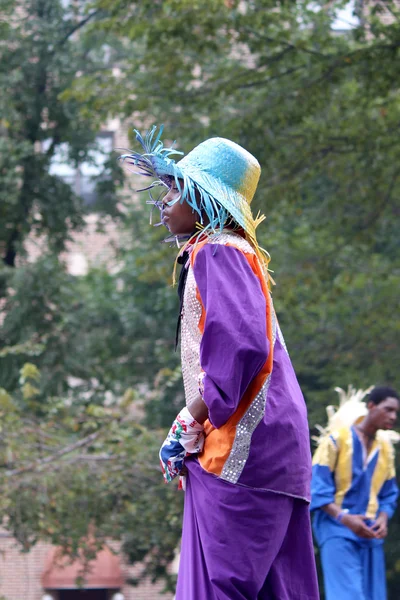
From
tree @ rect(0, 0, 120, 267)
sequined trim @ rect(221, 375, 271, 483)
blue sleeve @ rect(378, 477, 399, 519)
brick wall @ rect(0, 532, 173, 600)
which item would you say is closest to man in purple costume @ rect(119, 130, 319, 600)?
sequined trim @ rect(221, 375, 271, 483)

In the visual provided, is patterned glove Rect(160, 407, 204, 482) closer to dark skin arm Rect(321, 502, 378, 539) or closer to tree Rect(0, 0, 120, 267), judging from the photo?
dark skin arm Rect(321, 502, 378, 539)

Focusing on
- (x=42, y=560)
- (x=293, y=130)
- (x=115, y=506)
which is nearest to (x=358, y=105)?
(x=293, y=130)

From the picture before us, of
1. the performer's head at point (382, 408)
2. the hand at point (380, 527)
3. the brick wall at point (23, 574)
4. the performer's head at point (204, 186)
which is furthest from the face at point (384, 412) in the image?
the brick wall at point (23, 574)

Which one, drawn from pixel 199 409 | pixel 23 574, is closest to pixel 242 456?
pixel 199 409

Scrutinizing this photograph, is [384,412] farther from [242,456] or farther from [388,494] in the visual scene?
[242,456]

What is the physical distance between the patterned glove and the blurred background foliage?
6306 mm

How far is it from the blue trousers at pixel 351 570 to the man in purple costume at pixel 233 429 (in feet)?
10.8

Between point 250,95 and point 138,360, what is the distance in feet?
21.9

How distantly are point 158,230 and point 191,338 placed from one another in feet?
29.4

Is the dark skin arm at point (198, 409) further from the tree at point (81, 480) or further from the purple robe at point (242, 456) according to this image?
the tree at point (81, 480)

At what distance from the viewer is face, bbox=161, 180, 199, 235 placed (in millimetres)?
3334

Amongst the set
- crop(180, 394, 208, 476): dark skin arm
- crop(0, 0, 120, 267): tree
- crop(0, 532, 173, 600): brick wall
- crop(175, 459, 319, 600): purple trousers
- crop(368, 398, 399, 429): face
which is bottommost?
crop(0, 532, 173, 600): brick wall

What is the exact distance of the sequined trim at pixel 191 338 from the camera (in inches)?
126

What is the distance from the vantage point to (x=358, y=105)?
11695 mm
